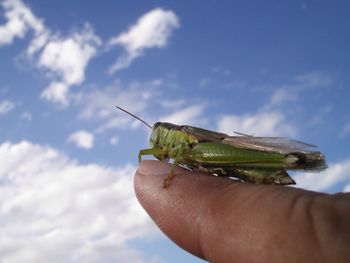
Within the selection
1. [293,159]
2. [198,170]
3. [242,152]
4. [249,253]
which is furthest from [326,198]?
[198,170]

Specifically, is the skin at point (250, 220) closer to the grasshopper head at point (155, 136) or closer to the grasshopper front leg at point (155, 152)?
the grasshopper front leg at point (155, 152)

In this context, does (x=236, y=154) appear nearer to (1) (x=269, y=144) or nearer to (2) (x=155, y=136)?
(1) (x=269, y=144)

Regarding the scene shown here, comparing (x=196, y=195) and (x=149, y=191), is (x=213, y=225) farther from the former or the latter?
(x=149, y=191)

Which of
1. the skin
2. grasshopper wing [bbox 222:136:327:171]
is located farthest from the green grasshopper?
the skin

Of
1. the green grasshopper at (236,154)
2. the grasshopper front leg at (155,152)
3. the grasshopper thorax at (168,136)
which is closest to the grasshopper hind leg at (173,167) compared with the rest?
the green grasshopper at (236,154)

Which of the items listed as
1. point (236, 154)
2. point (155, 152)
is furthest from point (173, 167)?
point (155, 152)

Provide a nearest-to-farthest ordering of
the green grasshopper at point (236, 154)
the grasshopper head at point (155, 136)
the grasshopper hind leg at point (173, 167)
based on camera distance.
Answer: the grasshopper hind leg at point (173, 167), the green grasshopper at point (236, 154), the grasshopper head at point (155, 136)
